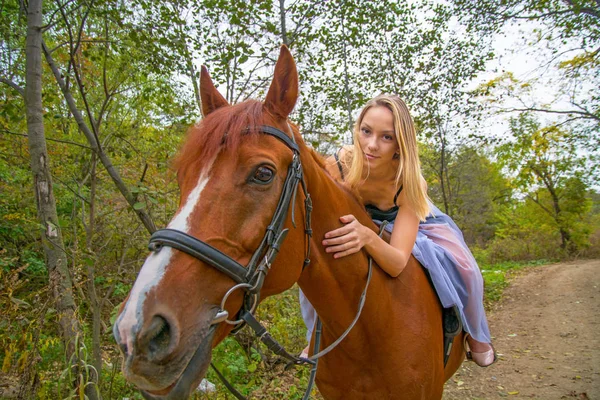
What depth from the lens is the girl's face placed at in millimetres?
2416

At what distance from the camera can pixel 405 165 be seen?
2340 millimetres

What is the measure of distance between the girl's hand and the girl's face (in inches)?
28.3

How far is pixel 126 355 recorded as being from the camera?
3.39 feet

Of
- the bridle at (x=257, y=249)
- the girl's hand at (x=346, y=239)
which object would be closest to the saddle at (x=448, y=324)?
the girl's hand at (x=346, y=239)

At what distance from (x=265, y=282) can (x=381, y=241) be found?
877 millimetres

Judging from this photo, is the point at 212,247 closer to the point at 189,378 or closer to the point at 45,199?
the point at 189,378

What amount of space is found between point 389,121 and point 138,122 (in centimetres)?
615

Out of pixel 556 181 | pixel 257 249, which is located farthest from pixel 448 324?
pixel 556 181

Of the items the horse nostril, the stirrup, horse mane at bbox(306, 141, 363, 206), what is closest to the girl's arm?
horse mane at bbox(306, 141, 363, 206)

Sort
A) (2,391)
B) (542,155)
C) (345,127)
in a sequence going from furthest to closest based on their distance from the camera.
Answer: (542,155)
(345,127)
(2,391)

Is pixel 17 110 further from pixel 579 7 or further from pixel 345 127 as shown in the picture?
pixel 579 7

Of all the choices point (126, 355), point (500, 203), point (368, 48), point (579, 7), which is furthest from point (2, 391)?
point (500, 203)

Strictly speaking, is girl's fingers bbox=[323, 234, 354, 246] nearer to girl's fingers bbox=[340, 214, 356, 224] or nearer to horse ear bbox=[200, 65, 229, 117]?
girl's fingers bbox=[340, 214, 356, 224]

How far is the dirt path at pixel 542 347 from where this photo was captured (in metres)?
5.21
